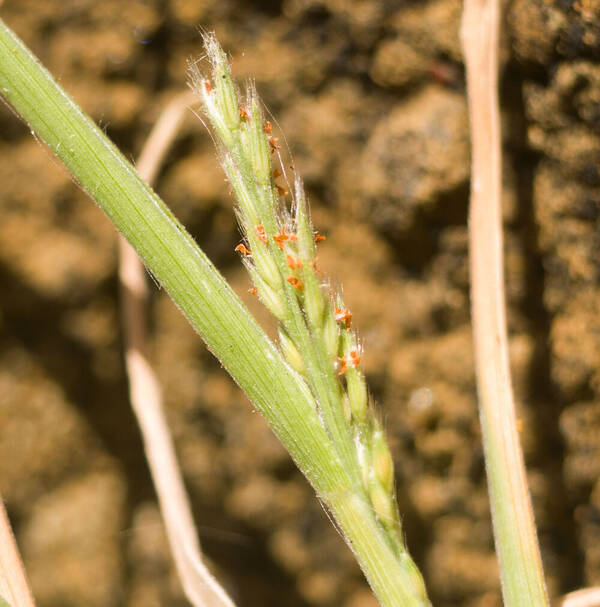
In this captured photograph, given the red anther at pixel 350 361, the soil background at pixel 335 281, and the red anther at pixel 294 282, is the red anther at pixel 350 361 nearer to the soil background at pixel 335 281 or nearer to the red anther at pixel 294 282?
the red anther at pixel 294 282

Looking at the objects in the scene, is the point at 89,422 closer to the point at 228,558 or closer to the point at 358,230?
the point at 228,558

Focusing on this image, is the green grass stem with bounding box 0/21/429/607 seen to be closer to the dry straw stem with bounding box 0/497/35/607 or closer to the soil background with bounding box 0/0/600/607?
the dry straw stem with bounding box 0/497/35/607

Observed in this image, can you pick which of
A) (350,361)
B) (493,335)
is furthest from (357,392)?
(493,335)

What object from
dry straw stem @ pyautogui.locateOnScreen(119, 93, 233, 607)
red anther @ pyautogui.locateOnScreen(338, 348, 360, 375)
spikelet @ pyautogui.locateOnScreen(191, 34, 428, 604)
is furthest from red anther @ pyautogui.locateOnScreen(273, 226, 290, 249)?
dry straw stem @ pyautogui.locateOnScreen(119, 93, 233, 607)

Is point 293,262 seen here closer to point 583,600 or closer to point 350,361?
point 350,361

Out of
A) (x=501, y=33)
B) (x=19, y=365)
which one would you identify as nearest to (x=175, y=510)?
(x=19, y=365)

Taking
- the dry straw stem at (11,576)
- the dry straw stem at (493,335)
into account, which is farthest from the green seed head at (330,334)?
the dry straw stem at (11,576)
